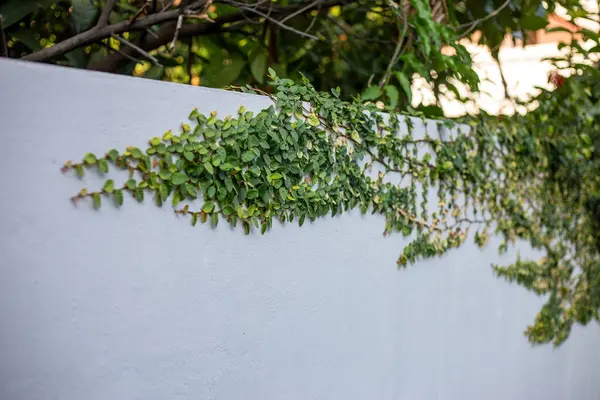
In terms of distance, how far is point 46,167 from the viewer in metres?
2.12

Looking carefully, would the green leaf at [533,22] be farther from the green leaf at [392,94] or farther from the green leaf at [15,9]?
the green leaf at [15,9]

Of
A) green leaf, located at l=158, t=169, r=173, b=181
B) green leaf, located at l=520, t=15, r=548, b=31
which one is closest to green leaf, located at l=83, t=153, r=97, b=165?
green leaf, located at l=158, t=169, r=173, b=181

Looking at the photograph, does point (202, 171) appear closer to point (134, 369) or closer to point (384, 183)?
point (134, 369)

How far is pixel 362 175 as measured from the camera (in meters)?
3.48

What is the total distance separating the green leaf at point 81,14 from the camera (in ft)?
12.2

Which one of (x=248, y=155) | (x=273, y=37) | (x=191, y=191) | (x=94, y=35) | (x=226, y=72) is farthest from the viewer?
(x=273, y=37)

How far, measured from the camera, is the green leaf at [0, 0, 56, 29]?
346 centimetres

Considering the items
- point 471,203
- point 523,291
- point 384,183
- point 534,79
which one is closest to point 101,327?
point 384,183

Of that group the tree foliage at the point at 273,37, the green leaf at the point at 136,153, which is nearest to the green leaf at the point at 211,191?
the green leaf at the point at 136,153

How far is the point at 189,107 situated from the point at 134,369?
91 centimetres

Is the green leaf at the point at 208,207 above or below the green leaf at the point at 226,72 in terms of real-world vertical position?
below

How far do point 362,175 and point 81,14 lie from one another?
65.1 inches

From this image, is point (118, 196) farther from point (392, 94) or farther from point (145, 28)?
point (392, 94)

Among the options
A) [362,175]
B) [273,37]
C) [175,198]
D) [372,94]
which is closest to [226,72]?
[273,37]
